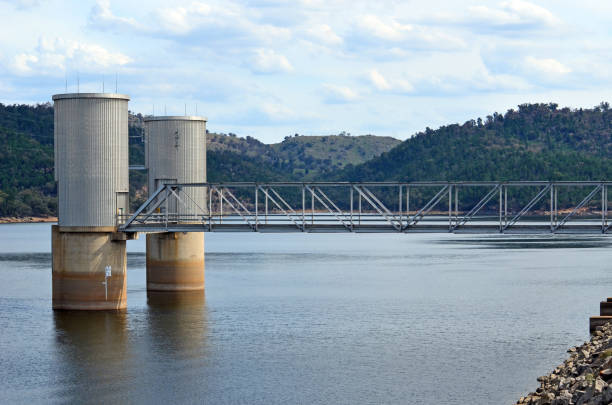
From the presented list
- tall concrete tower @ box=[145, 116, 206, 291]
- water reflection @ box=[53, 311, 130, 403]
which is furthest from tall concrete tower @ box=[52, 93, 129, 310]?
tall concrete tower @ box=[145, 116, 206, 291]

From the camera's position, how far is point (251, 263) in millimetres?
94688

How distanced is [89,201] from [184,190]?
969 cm

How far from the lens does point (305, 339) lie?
4366cm

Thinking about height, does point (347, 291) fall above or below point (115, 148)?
below

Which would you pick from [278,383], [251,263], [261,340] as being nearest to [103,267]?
[261,340]

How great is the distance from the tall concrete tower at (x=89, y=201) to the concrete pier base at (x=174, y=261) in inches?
318

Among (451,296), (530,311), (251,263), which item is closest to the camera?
(530,311)

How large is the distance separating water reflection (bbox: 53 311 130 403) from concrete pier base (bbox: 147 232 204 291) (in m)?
8.97

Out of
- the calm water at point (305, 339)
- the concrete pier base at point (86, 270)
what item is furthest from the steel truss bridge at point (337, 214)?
the calm water at point (305, 339)

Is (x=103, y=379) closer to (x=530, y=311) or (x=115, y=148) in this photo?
(x=115, y=148)

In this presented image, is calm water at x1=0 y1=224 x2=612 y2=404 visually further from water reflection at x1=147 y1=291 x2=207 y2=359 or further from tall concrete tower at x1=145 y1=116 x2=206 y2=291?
tall concrete tower at x1=145 y1=116 x2=206 y2=291

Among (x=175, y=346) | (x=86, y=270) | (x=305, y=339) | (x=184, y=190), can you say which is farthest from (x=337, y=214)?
(x=184, y=190)

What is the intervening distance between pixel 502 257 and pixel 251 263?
25.9m

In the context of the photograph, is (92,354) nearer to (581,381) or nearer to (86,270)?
(86,270)
